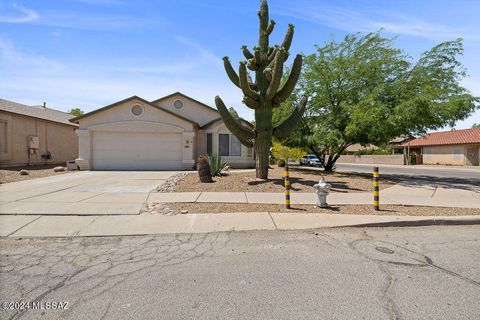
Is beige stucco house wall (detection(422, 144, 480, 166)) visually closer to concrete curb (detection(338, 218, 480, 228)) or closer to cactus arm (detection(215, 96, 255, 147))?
concrete curb (detection(338, 218, 480, 228))

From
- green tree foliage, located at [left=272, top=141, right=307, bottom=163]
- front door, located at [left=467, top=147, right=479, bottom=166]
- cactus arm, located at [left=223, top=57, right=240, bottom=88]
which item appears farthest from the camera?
front door, located at [left=467, top=147, right=479, bottom=166]

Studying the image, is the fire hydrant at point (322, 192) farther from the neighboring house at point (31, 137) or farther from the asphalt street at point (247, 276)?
the neighboring house at point (31, 137)

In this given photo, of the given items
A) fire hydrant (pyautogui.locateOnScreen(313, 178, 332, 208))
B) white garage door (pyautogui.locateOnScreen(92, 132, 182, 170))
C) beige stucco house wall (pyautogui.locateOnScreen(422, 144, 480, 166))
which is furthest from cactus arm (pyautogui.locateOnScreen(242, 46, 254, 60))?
beige stucco house wall (pyautogui.locateOnScreen(422, 144, 480, 166))

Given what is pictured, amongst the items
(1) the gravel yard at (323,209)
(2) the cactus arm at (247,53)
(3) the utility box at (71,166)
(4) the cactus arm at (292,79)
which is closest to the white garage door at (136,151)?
(3) the utility box at (71,166)

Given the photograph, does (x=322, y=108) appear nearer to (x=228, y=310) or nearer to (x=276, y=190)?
(x=276, y=190)

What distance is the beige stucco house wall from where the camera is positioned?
28969 mm

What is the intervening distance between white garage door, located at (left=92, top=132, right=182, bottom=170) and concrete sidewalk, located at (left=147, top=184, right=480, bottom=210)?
30.0ft

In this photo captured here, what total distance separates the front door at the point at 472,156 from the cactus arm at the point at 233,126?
32435 millimetres

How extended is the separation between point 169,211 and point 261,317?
14.1ft

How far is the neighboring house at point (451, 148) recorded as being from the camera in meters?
28.9

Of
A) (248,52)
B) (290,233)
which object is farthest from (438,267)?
(248,52)

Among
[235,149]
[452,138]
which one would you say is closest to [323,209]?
[235,149]

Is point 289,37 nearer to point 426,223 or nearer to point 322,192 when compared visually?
point 322,192

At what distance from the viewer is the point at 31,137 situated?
1808 cm
